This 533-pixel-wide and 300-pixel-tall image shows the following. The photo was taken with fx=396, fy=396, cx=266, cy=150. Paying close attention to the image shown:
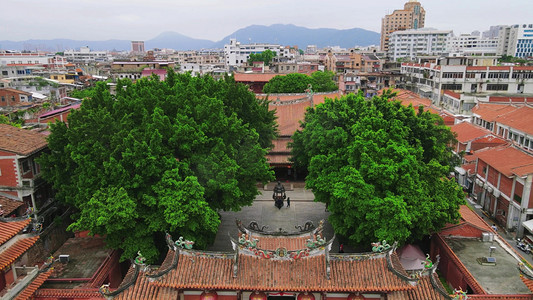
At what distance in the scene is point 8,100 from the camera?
A: 189ft

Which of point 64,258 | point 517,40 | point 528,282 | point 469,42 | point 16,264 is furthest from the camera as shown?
point 469,42

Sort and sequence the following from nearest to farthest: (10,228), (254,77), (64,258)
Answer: (10,228), (64,258), (254,77)

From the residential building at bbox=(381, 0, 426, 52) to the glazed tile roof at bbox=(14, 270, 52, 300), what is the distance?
558 ft

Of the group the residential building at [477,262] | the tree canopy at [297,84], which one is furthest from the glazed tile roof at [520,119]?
the tree canopy at [297,84]

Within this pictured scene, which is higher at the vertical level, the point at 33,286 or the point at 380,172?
the point at 380,172

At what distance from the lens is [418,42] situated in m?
144

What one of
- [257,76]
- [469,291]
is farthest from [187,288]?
[257,76]

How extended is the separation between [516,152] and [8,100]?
6348 cm

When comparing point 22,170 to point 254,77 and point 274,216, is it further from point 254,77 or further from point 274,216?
point 254,77

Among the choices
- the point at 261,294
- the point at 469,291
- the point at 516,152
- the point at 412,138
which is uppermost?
the point at 412,138

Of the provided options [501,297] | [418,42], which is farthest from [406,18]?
[501,297]

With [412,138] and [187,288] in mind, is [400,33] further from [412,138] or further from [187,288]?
[187,288]

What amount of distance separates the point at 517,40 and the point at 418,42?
32197 millimetres

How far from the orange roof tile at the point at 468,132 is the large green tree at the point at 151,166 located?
81.3 feet
